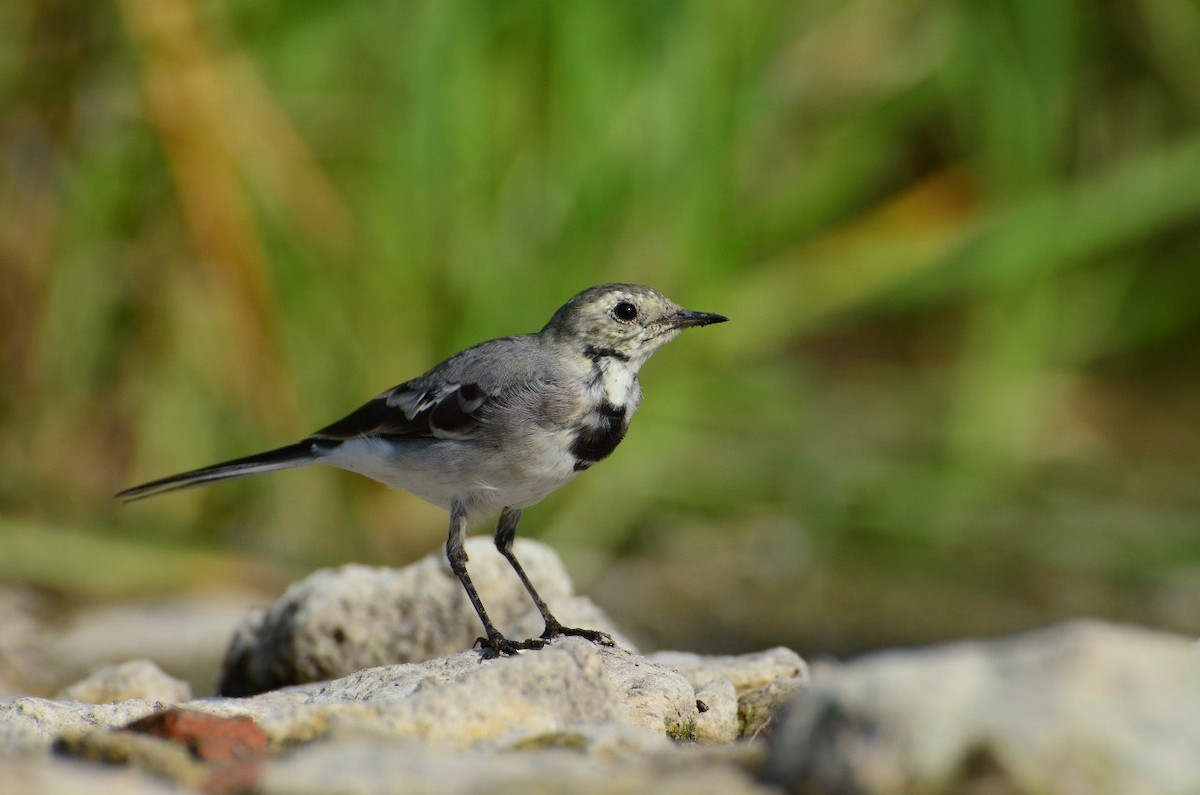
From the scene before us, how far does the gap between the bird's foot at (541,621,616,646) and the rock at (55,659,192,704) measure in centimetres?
93

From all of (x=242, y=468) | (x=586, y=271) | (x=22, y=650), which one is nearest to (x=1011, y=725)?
(x=242, y=468)

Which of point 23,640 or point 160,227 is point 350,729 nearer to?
point 23,640

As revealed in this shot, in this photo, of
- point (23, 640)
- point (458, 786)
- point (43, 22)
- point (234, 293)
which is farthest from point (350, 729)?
point (43, 22)

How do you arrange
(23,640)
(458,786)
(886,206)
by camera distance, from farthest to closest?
(886,206), (23,640), (458,786)

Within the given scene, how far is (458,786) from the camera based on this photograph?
213 centimetres

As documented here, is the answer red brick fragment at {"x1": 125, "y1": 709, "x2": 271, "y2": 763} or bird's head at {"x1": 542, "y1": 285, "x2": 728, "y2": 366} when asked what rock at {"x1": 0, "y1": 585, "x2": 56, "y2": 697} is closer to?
bird's head at {"x1": 542, "y1": 285, "x2": 728, "y2": 366}

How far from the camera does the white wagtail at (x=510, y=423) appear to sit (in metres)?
4.05

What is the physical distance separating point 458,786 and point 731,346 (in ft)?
17.6

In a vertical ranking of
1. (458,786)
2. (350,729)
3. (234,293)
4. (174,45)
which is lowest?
(458,786)

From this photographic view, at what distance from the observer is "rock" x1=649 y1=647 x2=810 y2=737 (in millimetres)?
3340

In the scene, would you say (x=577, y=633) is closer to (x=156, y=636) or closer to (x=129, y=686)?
(x=129, y=686)

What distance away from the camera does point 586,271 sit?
21.4ft

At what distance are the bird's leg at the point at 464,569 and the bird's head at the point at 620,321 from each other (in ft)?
1.90

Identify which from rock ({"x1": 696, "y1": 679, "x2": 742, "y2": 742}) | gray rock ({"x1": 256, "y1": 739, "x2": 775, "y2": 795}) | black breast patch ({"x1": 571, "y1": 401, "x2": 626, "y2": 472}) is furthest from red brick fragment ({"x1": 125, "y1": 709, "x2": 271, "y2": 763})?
black breast patch ({"x1": 571, "y1": 401, "x2": 626, "y2": 472})
